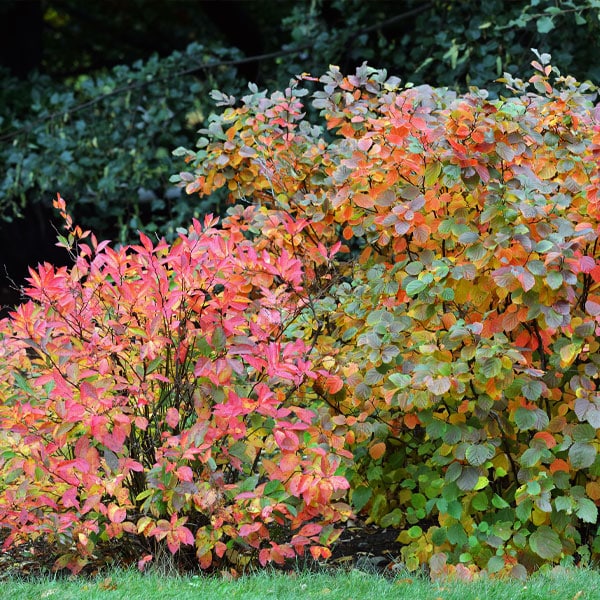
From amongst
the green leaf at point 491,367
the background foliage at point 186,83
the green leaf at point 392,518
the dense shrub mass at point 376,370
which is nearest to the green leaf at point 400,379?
the dense shrub mass at point 376,370

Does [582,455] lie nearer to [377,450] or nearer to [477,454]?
[477,454]

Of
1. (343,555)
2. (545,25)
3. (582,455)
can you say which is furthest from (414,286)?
(545,25)

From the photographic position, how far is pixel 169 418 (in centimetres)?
323

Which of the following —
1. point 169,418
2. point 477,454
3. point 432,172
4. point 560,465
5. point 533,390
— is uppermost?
point 432,172

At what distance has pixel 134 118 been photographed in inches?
324

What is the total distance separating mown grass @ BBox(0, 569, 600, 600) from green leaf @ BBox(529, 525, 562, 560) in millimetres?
91

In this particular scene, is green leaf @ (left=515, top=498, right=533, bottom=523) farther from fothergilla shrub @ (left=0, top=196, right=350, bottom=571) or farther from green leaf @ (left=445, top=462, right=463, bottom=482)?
fothergilla shrub @ (left=0, top=196, right=350, bottom=571)

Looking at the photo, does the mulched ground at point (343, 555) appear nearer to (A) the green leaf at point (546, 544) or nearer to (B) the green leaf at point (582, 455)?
(A) the green leaf at point (546, 544)

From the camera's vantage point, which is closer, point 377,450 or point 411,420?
point 411,420

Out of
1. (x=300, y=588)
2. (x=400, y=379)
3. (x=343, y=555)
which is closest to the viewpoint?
(x=300, y=588)

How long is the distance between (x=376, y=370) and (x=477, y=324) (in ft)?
1.67

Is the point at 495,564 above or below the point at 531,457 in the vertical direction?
below

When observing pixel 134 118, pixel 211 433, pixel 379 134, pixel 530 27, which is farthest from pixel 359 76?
pixel 134 118

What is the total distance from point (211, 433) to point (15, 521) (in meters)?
0.86
